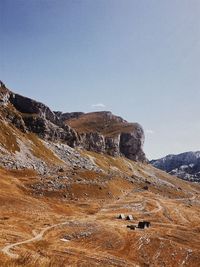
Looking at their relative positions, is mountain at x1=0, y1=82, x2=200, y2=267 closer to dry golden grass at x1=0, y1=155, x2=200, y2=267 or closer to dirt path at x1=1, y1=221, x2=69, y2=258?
dirt path at x1=1, y1=221, x2=69, y2=258

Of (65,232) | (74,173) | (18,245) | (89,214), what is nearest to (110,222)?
(89,214)

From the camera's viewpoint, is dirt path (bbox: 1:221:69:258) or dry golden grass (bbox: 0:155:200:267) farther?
dry golden grass (bbox: 0:155:200:267)

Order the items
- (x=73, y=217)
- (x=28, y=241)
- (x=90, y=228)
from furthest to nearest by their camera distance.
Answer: (x=73, y=217) < (x=90, y=228) < (x=28, y=241)

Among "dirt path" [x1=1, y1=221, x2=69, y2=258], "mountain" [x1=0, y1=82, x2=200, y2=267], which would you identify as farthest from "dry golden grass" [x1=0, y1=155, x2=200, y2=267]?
"dirt path" [x1=1, y1=221, x2=69, y2=258]

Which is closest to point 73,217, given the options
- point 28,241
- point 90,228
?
point 90,228

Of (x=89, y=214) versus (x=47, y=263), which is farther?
(x=89, y=214)

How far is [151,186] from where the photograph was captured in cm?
17462

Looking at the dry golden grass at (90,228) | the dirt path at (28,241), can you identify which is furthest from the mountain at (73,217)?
the dry golden grass at (90,228)

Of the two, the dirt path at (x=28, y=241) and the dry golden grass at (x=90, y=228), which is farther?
the dry golden grass at (x=90, y=228)

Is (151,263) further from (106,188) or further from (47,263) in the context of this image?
(106,188)

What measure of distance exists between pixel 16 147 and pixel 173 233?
3472 inches

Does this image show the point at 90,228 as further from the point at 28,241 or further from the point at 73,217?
the point at 28,241

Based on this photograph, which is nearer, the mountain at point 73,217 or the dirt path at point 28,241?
the dirt path at point 28,241

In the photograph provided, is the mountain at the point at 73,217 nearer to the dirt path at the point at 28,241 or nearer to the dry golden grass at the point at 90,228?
the dirt path at the point at 28,241
